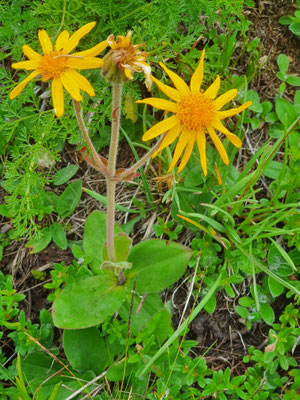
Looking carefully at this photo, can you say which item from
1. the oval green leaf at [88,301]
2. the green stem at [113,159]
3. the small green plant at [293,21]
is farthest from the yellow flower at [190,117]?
the small green plant at [293,21]

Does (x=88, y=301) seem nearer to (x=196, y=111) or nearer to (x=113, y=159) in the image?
(x=113, y=159)

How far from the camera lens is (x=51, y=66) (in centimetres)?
162

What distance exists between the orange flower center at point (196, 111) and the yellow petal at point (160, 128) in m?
0.04

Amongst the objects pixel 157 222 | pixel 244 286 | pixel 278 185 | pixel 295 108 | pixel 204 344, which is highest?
pixel 295 108

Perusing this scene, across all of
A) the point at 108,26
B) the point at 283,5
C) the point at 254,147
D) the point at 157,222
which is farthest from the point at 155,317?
the point at 283,5

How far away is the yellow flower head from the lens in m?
1.43

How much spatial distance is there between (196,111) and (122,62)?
0.42 metres

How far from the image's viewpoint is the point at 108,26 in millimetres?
2264

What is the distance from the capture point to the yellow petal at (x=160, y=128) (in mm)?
1694

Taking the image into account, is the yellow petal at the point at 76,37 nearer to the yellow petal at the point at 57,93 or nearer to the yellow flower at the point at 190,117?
the yellow petal at the point at 57,93

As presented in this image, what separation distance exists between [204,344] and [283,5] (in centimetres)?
232

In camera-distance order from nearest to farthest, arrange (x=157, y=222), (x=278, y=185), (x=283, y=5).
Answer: (x=278, y=185) → (x=157, y=222) → (x=283, y=5)

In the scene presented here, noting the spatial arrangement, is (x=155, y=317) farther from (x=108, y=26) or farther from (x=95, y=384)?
(x=108, y=26)

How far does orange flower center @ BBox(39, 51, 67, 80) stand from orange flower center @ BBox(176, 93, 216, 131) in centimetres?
51
